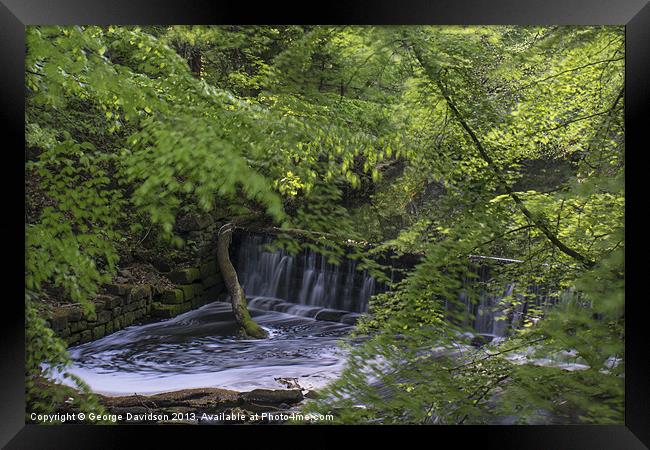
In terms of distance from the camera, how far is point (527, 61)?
3.07 meters

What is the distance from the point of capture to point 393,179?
318 centimetres

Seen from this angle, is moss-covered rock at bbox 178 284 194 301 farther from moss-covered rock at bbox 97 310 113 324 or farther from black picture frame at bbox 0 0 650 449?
black picture frame at bbox 0 0 650 449

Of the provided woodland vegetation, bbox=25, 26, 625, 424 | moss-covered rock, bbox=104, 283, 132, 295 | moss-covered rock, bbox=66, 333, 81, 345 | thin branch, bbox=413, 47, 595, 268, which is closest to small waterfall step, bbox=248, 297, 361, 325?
woodland vegetation, bbox=25, 26, 625, 424

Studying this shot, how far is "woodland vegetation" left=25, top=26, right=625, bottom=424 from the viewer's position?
296 centimetres

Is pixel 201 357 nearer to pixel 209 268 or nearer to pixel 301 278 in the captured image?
pixel 209 268

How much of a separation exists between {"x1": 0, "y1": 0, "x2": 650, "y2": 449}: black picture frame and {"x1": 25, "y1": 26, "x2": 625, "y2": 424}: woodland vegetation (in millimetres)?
61

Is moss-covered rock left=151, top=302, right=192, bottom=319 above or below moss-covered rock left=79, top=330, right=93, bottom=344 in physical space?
above

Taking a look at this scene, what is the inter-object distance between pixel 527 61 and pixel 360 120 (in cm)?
96

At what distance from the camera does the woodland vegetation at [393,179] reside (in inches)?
116

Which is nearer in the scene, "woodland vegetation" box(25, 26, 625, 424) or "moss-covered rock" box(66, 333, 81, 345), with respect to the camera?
"woodland vegetation" box(25, 26, 625, 424)

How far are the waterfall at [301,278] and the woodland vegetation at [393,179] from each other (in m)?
0.08

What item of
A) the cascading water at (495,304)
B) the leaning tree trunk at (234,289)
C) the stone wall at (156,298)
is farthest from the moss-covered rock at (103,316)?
the cascading water at (495,304)
